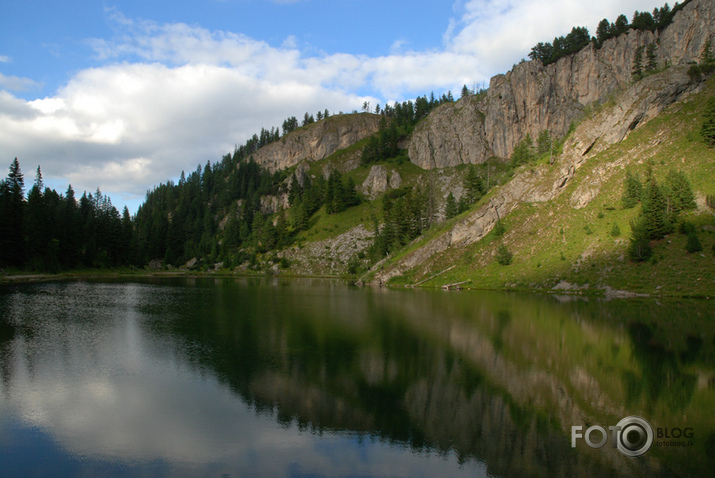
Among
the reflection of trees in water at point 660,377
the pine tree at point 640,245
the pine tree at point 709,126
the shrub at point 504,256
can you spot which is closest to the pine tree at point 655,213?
the pine tree at point 640,245

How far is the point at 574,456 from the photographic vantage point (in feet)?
39.9

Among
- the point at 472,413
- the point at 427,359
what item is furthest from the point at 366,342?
the point at 472,413

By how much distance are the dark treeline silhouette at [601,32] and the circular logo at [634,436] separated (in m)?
150

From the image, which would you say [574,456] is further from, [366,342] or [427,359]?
[366,342]

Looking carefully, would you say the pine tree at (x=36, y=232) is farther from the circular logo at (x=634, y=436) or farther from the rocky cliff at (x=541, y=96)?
the rocky cliff at (x=541, y=96)

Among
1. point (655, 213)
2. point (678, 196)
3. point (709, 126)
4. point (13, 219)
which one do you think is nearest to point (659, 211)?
point (655, 213)

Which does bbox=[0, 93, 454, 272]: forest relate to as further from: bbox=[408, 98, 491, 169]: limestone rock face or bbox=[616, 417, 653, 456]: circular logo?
bbox=[616, 417, 653, 456]: circular logo

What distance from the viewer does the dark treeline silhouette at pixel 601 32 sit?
122 metres

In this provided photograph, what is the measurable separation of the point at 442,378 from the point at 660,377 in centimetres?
1059

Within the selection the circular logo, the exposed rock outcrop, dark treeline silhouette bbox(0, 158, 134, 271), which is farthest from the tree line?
dark treeline silhouette bbox(0, 158, 134, 271)

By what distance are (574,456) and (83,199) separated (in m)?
163

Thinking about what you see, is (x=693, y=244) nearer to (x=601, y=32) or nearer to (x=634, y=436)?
(x=634, y=436)

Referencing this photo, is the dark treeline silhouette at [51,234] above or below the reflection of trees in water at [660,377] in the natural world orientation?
above

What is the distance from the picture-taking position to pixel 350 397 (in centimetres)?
1706
